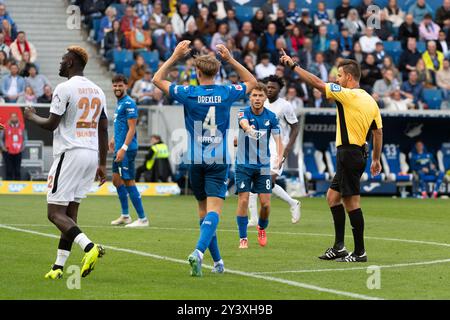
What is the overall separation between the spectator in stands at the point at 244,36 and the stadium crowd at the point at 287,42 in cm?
3

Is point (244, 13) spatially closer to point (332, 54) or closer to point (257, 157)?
point (332, 54)

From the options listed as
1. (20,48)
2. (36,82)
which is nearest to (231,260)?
(36,82)

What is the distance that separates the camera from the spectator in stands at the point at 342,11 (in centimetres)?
3450

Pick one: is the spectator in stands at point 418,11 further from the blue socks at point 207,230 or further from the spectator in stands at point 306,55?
the blue socks at point 207,230

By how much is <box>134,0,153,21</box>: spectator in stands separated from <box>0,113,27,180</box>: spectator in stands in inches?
224

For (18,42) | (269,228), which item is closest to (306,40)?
(18,42)

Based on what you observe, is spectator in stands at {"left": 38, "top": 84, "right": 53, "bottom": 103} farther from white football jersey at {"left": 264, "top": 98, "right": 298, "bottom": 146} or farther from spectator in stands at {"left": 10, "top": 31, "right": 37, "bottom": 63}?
white football jersey at {"left": 264, "top": 98, "right": 298, "bottom": 146}

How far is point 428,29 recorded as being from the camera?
114 feet

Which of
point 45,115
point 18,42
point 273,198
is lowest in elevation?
point 273,198

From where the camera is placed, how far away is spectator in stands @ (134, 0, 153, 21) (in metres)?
31.7
